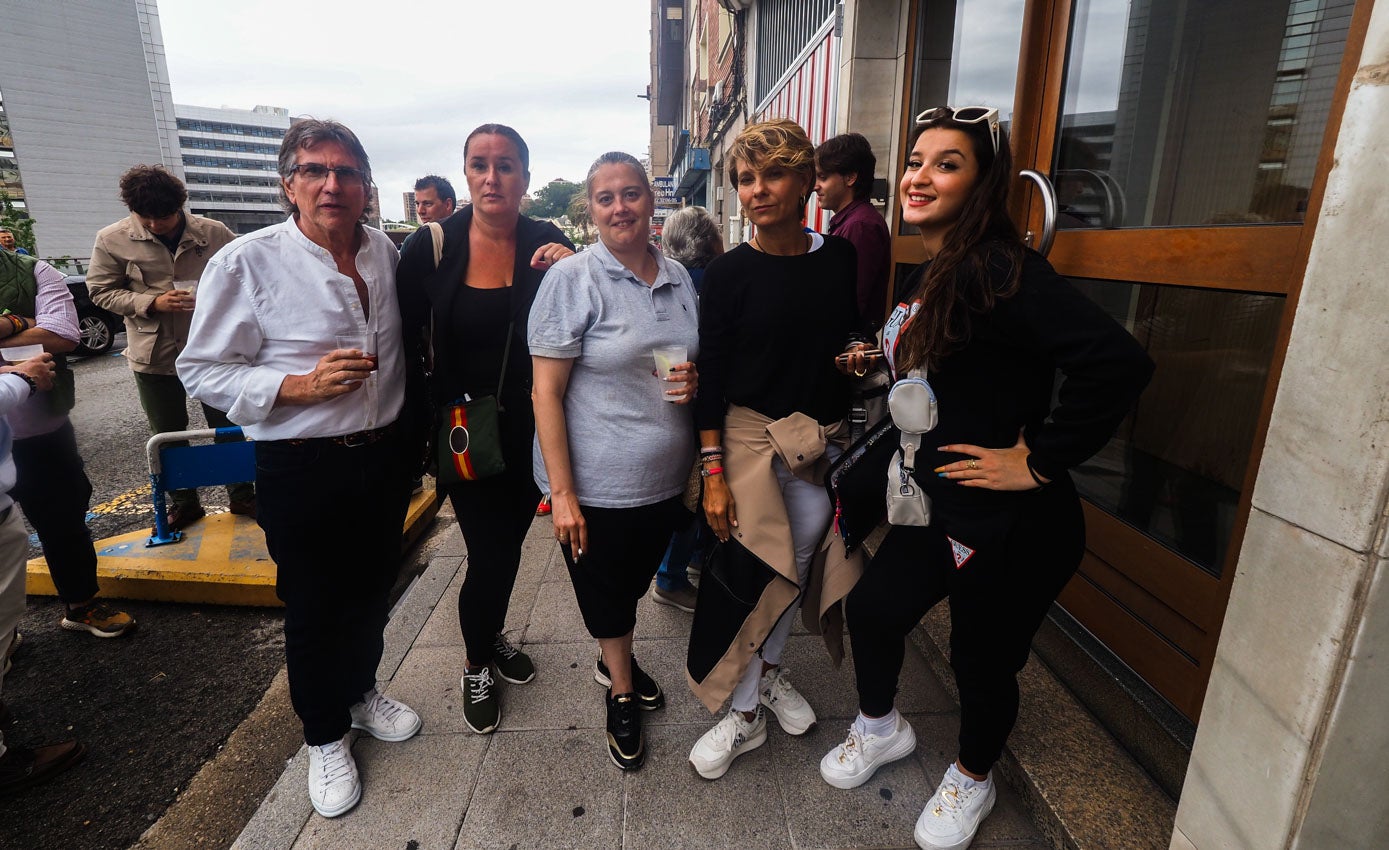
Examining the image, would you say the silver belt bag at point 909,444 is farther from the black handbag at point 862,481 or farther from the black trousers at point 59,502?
the black trousers at point 59,502

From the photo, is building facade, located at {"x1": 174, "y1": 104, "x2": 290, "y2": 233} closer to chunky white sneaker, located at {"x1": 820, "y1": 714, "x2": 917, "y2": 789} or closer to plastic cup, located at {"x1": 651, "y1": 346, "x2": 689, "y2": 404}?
plastic cup, located at {"x1": 651, "y1": 346, "x2": 689, "y2": 404}

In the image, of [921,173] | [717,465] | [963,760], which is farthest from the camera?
[717,465]

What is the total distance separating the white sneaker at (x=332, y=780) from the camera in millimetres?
2135

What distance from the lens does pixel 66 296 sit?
3.00 metres

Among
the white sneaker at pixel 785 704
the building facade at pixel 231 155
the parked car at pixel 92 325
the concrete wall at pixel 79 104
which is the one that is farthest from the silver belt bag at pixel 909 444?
the building facade at pixel 231 155

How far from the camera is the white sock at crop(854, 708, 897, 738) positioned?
217 centimetres

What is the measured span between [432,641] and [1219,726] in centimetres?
286

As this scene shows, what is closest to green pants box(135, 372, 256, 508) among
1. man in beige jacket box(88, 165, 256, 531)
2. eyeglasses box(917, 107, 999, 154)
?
man in beige jacket box(88, 165, 256, 531)

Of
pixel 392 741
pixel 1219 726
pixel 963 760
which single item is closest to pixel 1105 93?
pixel 1219 726

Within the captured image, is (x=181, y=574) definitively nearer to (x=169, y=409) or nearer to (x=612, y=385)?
(x=169, y=409)

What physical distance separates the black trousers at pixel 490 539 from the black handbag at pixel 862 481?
1.09 meters

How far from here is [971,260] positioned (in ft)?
5.03

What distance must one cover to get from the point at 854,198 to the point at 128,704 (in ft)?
13.0

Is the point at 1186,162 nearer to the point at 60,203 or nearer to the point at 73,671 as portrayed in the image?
the point at 73,671
